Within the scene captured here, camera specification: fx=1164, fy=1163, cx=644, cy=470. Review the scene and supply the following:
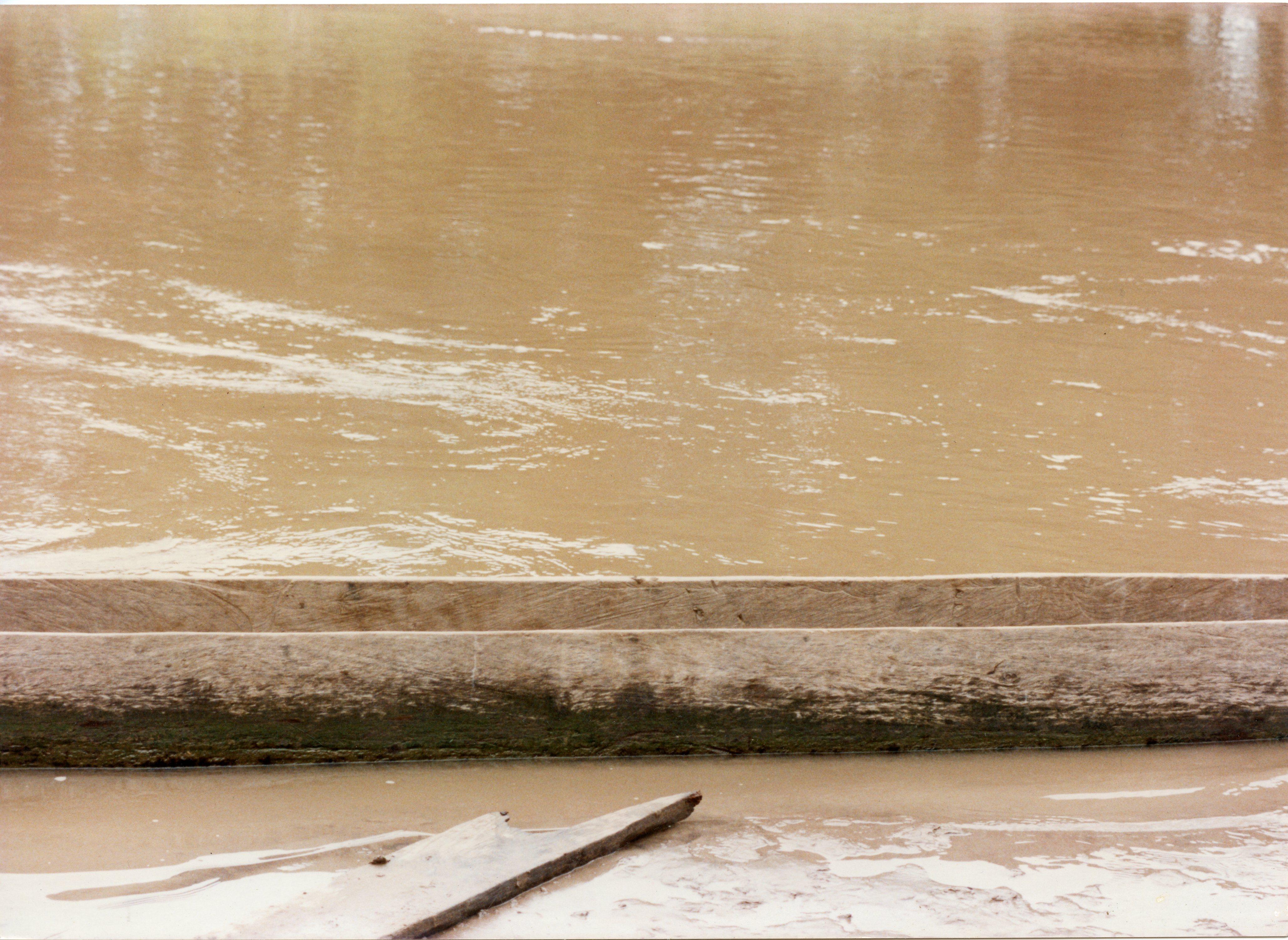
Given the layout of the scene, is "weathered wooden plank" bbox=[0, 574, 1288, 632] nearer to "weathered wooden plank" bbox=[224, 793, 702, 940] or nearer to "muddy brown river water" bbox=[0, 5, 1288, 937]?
"muddy brown river water" bbox=[0, 5, 1288, 937]

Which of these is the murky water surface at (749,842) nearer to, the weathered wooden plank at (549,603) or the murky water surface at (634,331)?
the weathered wooden plank at (549,603)

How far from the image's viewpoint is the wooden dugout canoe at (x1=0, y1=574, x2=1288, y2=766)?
258 centimetres

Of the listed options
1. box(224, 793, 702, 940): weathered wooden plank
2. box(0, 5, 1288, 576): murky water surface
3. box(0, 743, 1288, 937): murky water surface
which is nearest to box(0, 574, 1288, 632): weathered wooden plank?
box(0, 743, 1288, 937): murky water surface

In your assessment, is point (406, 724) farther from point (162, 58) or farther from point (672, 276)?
point (162, 58)

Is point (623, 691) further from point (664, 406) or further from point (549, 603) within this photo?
point (664, 406)

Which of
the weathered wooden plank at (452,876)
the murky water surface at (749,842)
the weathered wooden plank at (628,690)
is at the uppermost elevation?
the weathered wooden plank at (628,690)

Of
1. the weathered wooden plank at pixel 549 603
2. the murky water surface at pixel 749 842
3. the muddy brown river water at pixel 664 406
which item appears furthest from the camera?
the weathered wooden plank at pixel 549 603

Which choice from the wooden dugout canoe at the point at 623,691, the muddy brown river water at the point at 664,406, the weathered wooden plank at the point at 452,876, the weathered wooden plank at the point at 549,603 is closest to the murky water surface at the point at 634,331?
the muddy brown river water at the point at 664,406

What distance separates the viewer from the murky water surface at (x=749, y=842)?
2.07m

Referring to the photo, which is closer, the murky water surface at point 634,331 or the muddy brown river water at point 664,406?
the muddy brown river water at point 664,406

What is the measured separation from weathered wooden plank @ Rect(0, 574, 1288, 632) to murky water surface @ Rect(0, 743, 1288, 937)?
1.43 ft

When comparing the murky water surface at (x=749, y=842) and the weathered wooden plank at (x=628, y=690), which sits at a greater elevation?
the weathered wooden plank at (x=628, y=690)

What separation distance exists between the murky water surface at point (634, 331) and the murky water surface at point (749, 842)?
1.34 metres

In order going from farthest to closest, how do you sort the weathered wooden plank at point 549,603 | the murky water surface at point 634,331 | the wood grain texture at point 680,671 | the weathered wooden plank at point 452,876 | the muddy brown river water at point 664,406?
the murky water surface at point 634,331, the weathered wooden plank at point 549,603, the wood grain texture at point 680,671, the muddy brown river water at point 664,406, the weathered wooden plank at point 452,876
